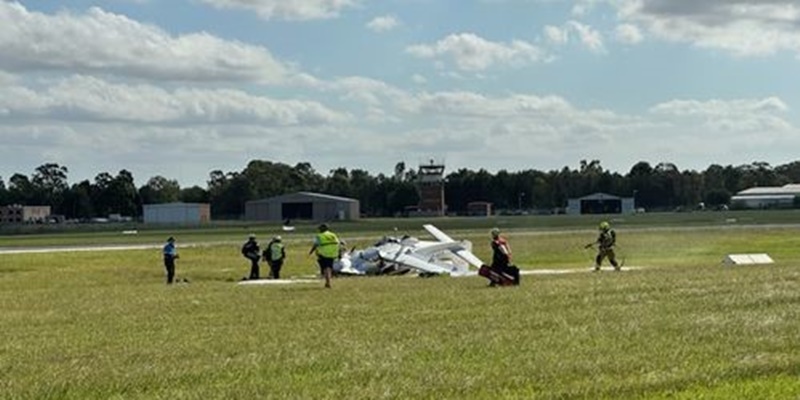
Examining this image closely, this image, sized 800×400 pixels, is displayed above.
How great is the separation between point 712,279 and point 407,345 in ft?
36.8

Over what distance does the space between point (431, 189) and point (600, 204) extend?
95.2ft

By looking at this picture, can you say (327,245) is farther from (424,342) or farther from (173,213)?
(173,213)

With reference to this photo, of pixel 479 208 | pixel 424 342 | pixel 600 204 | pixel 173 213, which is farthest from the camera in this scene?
pixel 479 208

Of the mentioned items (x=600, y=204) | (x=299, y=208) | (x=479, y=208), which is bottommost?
(x=479, y=208)

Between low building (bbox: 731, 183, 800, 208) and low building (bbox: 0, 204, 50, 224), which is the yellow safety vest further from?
low building (bbox: 0, 204, 50, 224)

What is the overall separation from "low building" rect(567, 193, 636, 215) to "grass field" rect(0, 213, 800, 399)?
164118 mm

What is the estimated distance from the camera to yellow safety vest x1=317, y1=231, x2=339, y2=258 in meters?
28.7

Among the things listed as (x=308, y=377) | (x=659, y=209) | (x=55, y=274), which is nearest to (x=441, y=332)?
(x=308, y=377)

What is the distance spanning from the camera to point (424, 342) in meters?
14.0

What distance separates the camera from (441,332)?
1505 cm

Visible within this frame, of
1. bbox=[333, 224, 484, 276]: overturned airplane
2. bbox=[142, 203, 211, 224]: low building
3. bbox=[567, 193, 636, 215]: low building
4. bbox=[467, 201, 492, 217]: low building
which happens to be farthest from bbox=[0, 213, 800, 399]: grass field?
bbox=[567, 193, 636, 215]: low building

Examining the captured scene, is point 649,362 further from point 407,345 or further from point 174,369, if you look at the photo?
point 174,369

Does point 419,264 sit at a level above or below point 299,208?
below

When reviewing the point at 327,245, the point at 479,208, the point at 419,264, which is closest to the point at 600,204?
the point at 479,208
